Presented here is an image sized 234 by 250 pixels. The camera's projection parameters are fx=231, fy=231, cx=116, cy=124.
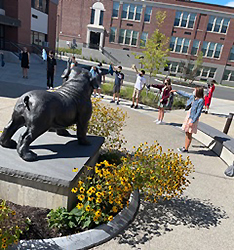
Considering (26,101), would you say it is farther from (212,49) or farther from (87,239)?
(212,49)

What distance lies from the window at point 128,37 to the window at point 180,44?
243 inches

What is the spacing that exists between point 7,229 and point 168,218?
2.22m

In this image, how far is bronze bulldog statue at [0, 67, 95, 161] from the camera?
9.96ft

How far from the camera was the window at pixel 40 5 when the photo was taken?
25.6 m

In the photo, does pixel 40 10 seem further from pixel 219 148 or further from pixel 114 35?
pixel 219 148

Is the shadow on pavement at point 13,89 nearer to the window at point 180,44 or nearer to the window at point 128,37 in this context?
the window at point 128,37

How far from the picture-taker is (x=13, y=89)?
1073cm

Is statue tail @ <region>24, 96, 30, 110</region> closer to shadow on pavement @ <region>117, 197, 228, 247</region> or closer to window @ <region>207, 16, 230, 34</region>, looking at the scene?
shadow on pavement @ <region>117, 197, 228, 247</region>

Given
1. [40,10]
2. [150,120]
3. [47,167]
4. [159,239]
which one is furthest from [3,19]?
[159,239]

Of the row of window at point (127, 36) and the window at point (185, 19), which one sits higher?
the window at point (185, 19)

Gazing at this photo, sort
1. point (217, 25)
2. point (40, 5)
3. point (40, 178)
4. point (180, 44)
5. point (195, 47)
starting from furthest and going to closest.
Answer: point (180, 44), point (195, 47), point (217, 25), point (40, 5), point (40, 178)

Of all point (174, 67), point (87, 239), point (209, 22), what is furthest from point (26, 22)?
point (209, 22)

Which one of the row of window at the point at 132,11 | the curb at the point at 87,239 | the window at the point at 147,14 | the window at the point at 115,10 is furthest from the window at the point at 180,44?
the curb at the point at 87,239

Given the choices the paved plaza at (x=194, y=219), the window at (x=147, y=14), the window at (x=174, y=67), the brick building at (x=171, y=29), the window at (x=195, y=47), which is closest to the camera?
the paved plaza at (x=194, y=219)
